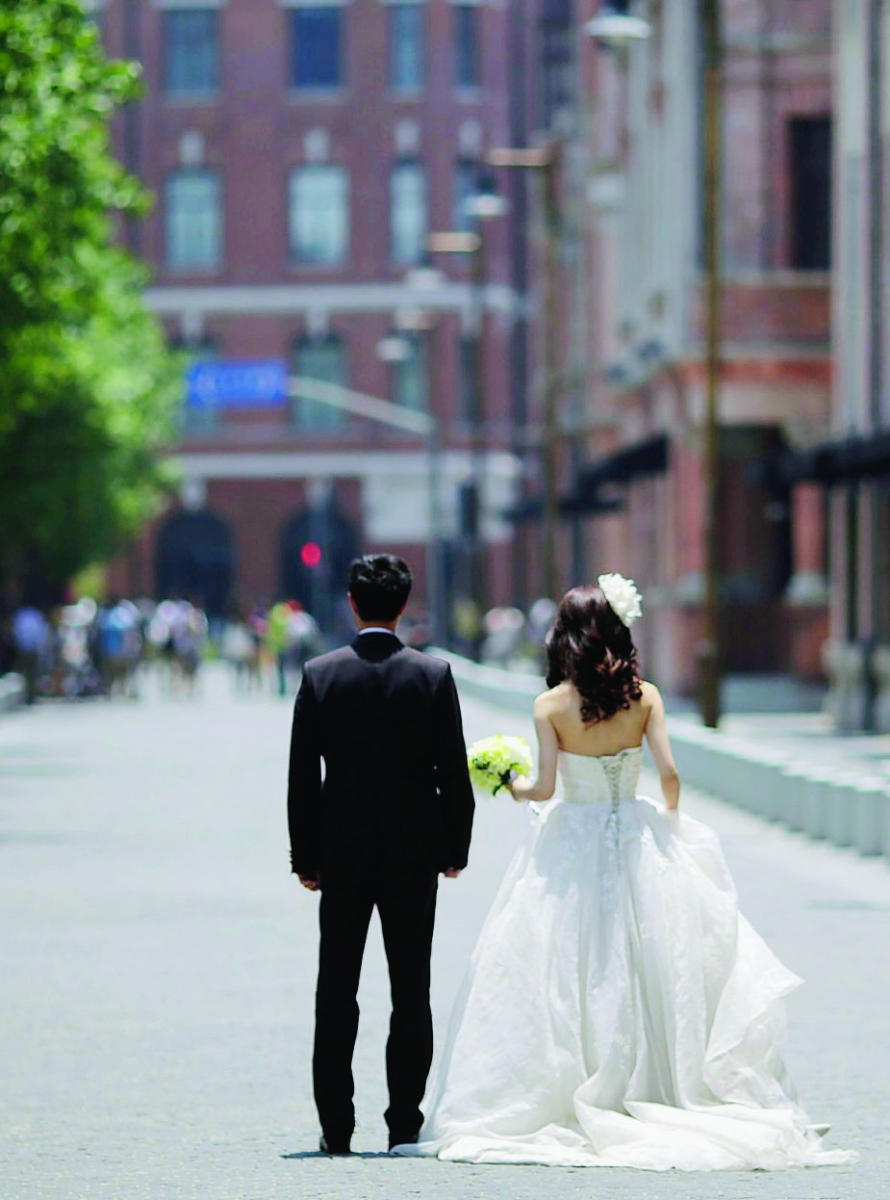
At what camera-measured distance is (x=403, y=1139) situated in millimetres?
8234

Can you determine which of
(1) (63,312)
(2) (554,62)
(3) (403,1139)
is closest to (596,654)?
(3) (403,1139)

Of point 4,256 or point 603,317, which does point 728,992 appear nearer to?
point 4,256

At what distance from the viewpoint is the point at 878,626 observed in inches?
1361

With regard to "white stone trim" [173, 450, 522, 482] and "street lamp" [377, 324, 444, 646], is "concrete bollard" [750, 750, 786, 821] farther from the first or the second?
"white stone trim" [173, 450, 522, 482]

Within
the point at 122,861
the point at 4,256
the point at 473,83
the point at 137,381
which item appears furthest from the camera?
the point at 473,83

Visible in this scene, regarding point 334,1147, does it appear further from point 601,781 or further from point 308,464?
point 308,464

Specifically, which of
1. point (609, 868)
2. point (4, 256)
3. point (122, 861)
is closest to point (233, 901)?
point (122, 861)

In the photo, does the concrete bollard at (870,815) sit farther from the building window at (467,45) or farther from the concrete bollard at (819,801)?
the building window at (467,45)

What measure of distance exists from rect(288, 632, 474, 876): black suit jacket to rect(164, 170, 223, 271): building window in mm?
75937

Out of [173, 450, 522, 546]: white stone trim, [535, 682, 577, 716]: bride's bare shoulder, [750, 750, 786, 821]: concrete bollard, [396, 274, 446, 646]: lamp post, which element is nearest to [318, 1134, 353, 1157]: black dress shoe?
[535, 682, 577, 716]: bride's bare shoulder

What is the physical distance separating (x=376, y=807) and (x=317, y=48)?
3023 inches

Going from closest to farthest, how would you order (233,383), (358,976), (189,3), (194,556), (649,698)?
(358,976) → (649,698) → (233,383) → (189,3) → (194,556)

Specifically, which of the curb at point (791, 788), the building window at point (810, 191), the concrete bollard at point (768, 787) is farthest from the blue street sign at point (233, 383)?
the concrete bollard at point (768, 787)

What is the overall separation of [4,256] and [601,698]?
62.5ft
